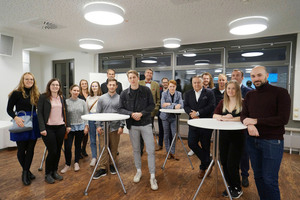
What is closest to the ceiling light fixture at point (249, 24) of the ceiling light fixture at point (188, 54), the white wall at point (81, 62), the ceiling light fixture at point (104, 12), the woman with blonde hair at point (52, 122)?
the ceiling light fixture at point (188, 54)

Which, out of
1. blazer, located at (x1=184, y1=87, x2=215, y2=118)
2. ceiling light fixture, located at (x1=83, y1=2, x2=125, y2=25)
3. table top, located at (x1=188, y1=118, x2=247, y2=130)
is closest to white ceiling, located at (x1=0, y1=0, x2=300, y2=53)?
→ ceiling light fixture, located at (x1=83, y1=2, x2=125, y2=25)

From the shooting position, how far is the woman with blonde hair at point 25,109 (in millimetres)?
2500

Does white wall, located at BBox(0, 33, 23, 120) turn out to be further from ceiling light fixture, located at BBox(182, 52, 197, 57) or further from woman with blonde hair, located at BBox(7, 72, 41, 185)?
ceiling light fixture, located at BBox(182, 52, 197, 57)

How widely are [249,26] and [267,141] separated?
248cm

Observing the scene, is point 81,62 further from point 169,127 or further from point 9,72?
point 169,127

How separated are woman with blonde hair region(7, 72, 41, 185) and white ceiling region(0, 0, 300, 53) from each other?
Result: 130 cm

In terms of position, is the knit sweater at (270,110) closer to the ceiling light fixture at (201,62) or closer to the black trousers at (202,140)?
the black trousers at (202,140)

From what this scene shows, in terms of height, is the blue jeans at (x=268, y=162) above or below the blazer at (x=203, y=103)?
below

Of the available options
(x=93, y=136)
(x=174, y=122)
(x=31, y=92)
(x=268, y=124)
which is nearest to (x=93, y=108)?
(x=93, y=136)

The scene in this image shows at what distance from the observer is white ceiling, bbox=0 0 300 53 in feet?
9.33

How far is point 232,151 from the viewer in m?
2.15

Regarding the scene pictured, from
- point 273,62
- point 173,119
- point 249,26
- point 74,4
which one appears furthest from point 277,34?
point 74,4

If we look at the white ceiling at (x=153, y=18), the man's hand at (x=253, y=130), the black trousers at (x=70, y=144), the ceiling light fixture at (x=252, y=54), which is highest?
the white ceiling at (x=153, y=18)

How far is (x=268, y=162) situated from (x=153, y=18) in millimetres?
2856
